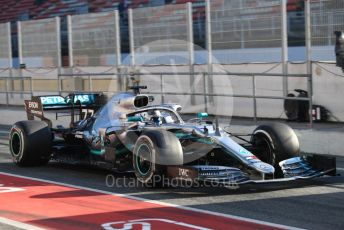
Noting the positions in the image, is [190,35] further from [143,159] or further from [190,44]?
[143,159]

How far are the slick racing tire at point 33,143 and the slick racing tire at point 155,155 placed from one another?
241 centimetres

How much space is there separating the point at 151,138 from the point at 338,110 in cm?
739

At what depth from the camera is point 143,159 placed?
8047 mm

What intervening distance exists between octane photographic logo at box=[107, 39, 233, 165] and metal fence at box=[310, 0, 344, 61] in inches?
95.1

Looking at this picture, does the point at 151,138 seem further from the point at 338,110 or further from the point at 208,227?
the point at 338,110

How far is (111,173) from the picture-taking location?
31.4 feet

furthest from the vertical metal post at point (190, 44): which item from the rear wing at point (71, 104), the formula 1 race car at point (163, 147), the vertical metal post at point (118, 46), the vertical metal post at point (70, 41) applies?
the formula 1 race car at point (163, 147)

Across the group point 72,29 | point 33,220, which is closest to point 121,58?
point 72,29

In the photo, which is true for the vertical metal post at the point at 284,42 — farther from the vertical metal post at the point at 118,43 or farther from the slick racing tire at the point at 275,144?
the slick racing tire at the point at 275,144

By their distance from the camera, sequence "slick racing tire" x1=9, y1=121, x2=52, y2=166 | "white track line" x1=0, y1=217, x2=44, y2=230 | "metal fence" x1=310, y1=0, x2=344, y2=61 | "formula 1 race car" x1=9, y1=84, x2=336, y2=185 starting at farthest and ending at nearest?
1. "metal fence" x1=310, y1=0, x2=344, y2=61
2. "slick racing tire" x1=9, y1=121, x2=52, y2=166
3. "formula 1 race car" x1=9, y1=84, x2=336, y2=185
4. "white track line" x1=0, y1=217, x2=44, y2=230

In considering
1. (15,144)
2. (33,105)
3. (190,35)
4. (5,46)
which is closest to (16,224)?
(15,144)

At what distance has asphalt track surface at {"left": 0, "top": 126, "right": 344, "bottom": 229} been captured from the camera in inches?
248

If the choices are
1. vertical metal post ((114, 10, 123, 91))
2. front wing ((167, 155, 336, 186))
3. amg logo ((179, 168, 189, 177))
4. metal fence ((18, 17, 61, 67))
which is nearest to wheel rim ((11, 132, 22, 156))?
front wing ((167, 155, 336, 186))

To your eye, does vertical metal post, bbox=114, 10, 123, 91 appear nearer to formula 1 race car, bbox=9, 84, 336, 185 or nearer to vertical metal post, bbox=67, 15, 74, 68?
vertical metal post, bbox=67, 15, 74, 68
